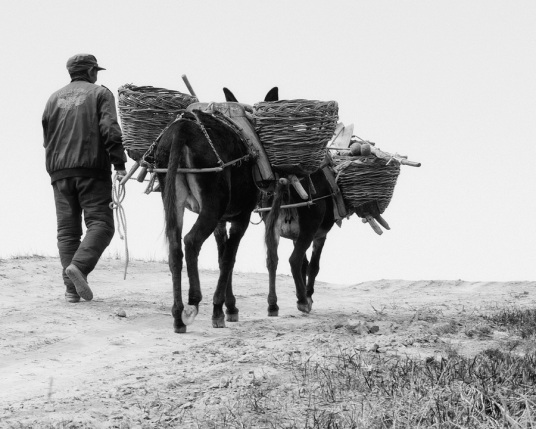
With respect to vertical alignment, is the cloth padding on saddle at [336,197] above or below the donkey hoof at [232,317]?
above

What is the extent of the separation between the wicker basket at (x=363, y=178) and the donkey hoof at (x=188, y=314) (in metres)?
2.94

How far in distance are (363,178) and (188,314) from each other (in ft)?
10.2

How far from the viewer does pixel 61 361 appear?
23.5 feet

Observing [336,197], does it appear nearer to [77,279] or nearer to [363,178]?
[363,178]

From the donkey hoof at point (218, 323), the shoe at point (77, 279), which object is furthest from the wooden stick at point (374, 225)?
the shoe at point (77, 279)

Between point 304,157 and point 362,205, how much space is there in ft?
6.14

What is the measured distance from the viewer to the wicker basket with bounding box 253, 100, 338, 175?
347 inches

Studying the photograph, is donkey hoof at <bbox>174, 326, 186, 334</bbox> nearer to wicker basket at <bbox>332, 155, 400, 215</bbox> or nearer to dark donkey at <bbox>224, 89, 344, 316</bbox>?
dark donkey at <bbox>224, 89, 344, 316</bbox>

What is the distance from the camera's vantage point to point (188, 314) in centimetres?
819

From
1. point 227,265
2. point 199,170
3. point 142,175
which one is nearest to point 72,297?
point 142,175

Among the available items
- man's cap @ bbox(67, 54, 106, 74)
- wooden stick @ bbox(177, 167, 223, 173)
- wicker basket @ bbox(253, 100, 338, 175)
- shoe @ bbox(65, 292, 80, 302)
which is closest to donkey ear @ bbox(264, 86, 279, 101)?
wicker basket @ bbox(253, 100, 338, 175)

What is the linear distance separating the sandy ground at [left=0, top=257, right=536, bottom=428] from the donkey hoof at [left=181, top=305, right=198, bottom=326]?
5.0 inches

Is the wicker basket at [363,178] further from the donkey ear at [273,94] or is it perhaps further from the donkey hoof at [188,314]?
the donkey hoof at [188,314]

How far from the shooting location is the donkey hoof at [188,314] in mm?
8164
